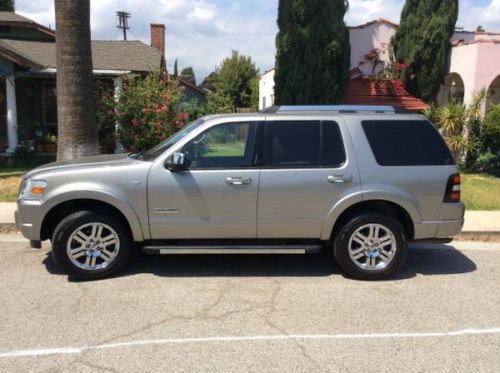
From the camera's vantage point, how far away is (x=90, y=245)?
17.1 ft

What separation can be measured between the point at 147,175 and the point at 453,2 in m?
12.3

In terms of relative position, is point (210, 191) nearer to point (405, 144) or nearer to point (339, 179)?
point (339, 179)

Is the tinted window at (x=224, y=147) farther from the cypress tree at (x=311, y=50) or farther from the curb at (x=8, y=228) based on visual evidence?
the cypress tree at (x=311, y=50)

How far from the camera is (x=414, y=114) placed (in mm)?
5562

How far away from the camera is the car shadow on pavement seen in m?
5.60

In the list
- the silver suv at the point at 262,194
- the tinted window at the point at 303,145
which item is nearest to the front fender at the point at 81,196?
the silver suv at the point at 262,194

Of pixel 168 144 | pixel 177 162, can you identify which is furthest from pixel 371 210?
pixel 168 144

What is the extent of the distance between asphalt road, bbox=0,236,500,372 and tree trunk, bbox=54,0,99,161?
9.25 feet

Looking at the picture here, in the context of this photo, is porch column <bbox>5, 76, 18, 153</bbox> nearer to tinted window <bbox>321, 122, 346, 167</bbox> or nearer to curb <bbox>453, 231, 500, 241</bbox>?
tinted window <bbox>321, 122, 346, 167</bbox>

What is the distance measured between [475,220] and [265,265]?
4.15 m

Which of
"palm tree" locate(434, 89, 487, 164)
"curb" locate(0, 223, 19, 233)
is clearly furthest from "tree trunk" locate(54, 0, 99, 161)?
"palm tree" locate(434, 89, 487, 164)

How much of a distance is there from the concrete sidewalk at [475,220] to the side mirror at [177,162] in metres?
3.61

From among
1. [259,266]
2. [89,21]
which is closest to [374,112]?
[259,266]

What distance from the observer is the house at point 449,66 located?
521 inches
